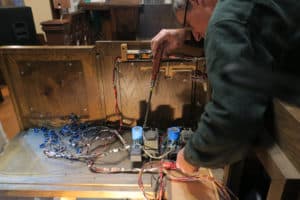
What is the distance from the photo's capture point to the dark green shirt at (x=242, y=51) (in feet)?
1.37

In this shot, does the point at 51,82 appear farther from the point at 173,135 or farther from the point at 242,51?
the point at 242,51

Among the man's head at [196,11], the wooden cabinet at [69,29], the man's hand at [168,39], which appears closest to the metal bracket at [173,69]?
the man's hand at [168,39]

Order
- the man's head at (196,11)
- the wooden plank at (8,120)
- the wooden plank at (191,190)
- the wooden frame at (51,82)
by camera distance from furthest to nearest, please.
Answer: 1. the wooden plank at (8,120)
2. the wooden frame at (51,82)
3. the wooden plank at (191,190)
4. the man's head at (196,11)

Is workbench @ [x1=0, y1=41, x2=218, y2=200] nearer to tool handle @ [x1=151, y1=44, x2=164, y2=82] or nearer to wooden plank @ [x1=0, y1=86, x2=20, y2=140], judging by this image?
tool handle @ [x1=151, y1=44, x2=164, y2=82]

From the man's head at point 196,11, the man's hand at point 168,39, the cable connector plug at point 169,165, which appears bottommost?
the cable connector plug at point 169,165

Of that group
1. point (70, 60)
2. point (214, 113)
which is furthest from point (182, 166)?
point (70, 60)

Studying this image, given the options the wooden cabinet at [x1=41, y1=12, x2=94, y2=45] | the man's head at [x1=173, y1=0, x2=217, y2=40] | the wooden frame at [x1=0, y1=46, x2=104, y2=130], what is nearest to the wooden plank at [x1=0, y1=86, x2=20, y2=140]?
the wooden frame at [x1=0, y1=46, x2=104, y2=130]

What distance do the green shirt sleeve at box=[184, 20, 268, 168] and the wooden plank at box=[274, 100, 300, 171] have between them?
0.03 m

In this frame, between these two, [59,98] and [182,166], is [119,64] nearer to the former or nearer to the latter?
[59,98]

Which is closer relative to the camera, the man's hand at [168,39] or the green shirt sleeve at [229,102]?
the green shirt sleeve at [229,102]

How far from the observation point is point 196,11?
0.70 meters

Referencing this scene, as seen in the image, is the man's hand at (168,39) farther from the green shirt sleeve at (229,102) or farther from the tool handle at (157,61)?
the green shirt sleeve at (229,102)

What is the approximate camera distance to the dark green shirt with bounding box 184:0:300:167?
42cm

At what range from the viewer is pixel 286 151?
0.46m
